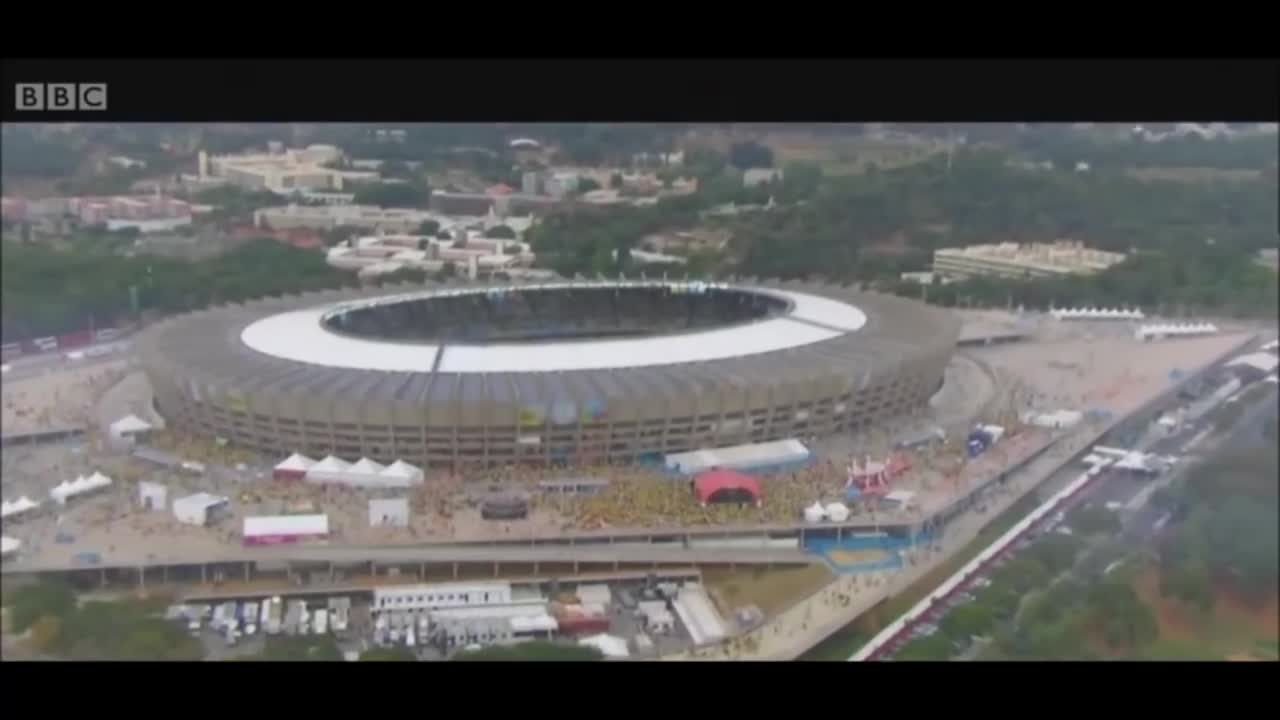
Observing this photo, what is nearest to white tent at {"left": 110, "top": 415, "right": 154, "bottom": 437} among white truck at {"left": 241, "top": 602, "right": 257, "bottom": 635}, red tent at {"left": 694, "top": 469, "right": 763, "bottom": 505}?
white truck at {"left": 241, "top": 602, "right": 257, "bottom": 635}

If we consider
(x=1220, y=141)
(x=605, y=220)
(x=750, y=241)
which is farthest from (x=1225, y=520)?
(x=605, y=220)

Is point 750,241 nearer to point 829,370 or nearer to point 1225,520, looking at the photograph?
point 829,370

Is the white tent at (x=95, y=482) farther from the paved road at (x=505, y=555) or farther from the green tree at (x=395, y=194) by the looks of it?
the green tree at (x=395, y=194)

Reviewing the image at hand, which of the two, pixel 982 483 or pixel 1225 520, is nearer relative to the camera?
pixel 1225 520

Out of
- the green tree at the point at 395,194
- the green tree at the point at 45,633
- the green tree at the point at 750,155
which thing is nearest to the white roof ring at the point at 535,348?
the green tree at the point at 45,633

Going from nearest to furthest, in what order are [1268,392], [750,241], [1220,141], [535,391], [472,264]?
1. [535,391]
2. [1268,392]
3. [1220,141]
4. [472,264]
5. [750,241]

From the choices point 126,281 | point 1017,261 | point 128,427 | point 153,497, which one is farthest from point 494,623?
point 1017,261
